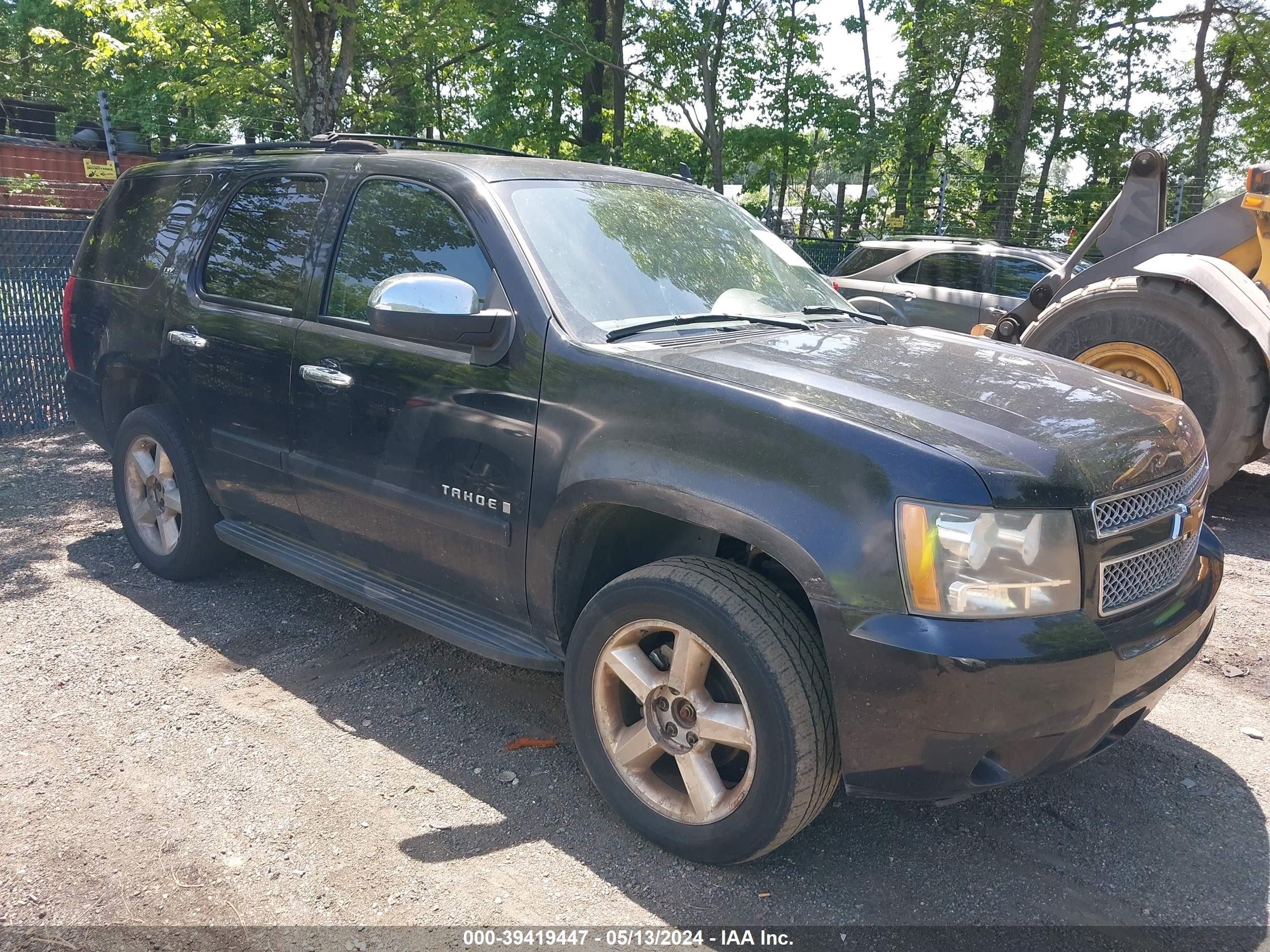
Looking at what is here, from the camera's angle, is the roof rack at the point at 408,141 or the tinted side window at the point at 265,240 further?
the roof rack at the point at 408,141

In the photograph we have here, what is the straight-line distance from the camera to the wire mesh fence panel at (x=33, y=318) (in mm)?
7984

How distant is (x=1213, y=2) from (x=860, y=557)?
87.3 feet

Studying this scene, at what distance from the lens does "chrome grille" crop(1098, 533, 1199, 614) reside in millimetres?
2533

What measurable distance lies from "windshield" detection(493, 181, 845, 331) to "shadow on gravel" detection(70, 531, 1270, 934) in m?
1.59

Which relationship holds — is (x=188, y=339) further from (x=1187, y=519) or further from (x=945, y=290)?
(x=945, y=290)

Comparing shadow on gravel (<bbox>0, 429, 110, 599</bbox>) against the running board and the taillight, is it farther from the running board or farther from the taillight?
the running board

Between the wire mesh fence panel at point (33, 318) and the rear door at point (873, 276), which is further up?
the rear door at point (873, 276)

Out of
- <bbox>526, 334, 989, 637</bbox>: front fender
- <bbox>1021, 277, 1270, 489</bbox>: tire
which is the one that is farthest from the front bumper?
<bbox>1021, 277, 1270, 489</bbox>: tire

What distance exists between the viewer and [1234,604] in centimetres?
487

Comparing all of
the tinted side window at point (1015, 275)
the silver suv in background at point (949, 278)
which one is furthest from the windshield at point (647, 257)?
the tinted side window at point (1015, 275)

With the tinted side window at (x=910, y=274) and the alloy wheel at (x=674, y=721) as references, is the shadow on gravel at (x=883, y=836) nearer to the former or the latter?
the alloy wheel at (x=674, y=721)

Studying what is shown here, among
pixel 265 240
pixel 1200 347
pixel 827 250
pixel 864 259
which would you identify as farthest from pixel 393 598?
pixel 827 250

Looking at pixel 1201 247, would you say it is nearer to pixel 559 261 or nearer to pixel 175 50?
pixel 559 261

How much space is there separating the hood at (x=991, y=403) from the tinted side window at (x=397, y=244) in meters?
0.80
